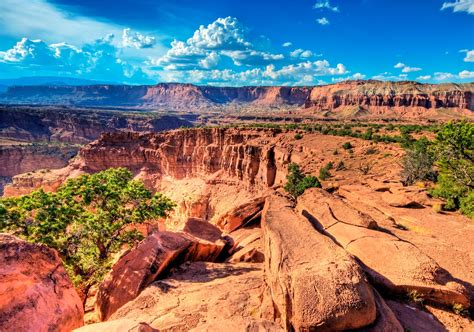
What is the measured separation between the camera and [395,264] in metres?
12.0

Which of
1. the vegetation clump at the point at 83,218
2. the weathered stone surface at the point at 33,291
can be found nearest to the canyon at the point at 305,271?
the weathered stone surface at the point at 33,291

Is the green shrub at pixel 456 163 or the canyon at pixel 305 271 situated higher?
the green shrub at pixel 456 163

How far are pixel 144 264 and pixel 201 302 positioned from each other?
4594mm

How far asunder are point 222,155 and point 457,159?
A: 41.1 metres

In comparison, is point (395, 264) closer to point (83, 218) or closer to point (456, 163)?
point (83, 218)

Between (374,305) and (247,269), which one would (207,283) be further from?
(374,305)

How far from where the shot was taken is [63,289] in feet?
34.4

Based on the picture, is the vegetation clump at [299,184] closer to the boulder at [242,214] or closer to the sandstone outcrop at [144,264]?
the boulder at [242,214]

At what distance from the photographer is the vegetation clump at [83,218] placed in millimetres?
15289

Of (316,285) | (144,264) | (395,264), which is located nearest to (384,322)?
(316,285)

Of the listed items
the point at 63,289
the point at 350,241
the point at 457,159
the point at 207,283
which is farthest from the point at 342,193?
the point at 63,289

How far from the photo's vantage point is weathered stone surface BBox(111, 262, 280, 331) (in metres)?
10.5

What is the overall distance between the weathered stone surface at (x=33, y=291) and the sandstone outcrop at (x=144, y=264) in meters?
3.83

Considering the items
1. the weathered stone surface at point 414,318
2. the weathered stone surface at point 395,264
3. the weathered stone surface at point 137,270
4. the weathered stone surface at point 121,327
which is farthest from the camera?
the weathered stone surface at point 137,270
